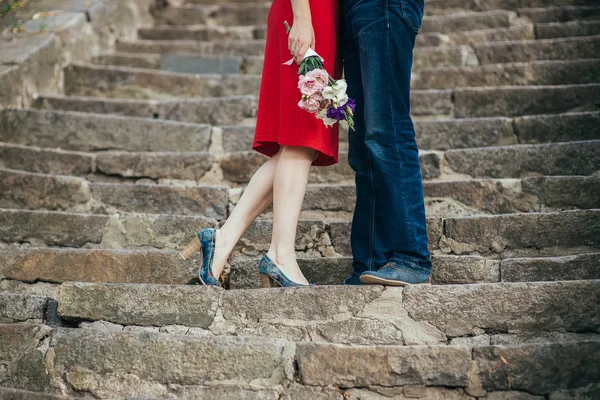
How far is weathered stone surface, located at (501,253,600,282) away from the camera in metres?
2.80

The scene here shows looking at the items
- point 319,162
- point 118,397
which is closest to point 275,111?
point 319,162

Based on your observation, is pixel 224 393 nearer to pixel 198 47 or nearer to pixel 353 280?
pixel 353 280

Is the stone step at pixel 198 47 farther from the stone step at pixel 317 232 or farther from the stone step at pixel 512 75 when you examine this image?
the stone step at pixel 317 232

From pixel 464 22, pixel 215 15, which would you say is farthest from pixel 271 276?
pixel 215 15

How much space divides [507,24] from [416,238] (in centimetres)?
347

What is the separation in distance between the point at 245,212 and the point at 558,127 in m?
1.89

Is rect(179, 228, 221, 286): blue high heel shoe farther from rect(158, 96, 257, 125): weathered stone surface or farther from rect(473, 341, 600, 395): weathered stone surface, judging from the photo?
rect(158, 96, 257, 125): weathered stone surface

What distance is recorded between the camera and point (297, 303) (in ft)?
8.84

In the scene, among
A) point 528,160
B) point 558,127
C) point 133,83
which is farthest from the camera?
point 133,83

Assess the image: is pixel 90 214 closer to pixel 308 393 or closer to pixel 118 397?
pixel 118 397

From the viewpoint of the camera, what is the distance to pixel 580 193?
11.1 ft

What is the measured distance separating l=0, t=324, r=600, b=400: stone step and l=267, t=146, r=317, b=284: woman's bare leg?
396 mm

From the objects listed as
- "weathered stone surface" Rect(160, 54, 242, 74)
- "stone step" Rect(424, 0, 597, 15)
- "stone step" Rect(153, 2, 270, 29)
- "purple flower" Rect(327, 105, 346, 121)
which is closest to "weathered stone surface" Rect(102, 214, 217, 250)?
"purple flower" Rect(327, 105, 346, 121)

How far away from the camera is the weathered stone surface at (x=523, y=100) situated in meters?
4.26
